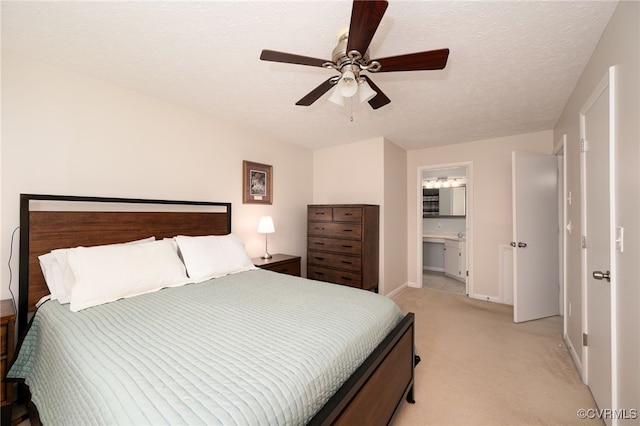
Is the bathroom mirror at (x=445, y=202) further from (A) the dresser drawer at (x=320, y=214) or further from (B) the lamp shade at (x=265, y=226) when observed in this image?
(B) the lamp shade at (x=265, y=226)

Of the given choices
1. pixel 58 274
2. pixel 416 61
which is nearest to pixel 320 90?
pixel 416 61

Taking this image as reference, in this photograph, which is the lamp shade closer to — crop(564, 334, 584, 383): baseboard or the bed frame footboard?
the bed frame footboard

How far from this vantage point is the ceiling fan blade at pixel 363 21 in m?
1.01

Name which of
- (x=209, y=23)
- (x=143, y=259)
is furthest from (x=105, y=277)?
(x=209, y=23)

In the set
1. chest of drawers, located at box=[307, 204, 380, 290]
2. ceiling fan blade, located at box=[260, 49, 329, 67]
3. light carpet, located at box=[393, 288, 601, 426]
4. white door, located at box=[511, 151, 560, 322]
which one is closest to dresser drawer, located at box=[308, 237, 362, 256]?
chest of drawers, located at box=[307, 204, 380, 290]

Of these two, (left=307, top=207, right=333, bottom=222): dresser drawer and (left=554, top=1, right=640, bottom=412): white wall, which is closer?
(left=554, top=1, right=640, bottom=412): white wall

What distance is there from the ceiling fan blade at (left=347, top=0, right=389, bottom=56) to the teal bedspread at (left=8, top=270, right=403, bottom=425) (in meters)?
1.41

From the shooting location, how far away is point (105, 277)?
1.66m

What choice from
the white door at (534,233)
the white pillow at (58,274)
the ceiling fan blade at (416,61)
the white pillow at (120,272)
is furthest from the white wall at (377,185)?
the white pillow at (58,274)

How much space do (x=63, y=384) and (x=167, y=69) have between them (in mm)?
2071

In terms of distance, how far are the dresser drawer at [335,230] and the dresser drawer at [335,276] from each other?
503 millimetres

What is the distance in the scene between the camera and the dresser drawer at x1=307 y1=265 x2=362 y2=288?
3.40 meters

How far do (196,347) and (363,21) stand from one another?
1.56 meters

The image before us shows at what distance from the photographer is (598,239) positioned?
5.41ft
